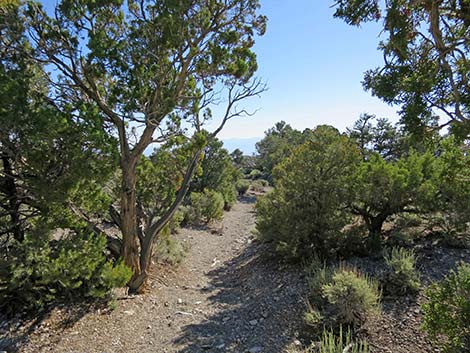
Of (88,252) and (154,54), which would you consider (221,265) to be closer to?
(88,252)

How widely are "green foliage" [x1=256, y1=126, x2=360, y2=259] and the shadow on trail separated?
0.78m

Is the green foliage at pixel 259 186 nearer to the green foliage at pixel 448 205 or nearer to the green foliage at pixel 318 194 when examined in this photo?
the green foliage at pixel 318 194

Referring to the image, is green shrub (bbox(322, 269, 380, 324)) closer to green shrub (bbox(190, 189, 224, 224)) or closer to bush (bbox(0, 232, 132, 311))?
bush (bbox(0, 232, 132, 311))

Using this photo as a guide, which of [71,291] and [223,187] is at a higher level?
[223,187]

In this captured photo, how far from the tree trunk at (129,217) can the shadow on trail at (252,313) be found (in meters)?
1.89

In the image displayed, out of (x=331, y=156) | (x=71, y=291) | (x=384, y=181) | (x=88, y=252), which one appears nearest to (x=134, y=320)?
(x=71, y=291)

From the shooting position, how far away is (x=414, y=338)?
3.32 metres

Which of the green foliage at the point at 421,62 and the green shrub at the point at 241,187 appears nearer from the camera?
the green foliage at the point at 421,62

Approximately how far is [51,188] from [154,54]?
2.66 meters

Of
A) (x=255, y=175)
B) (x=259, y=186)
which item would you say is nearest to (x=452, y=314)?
(x=259, y=186)

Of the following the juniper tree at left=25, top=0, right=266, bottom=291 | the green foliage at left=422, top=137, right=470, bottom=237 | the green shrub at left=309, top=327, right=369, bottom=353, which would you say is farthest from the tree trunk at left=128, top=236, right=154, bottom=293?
the green foliage at left=422, top=137, right=470, bottom=237

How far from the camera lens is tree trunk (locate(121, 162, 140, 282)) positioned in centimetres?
542

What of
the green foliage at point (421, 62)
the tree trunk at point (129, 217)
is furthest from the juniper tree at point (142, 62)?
the green foliage at point (421, 62)

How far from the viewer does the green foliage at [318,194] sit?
5992mm
